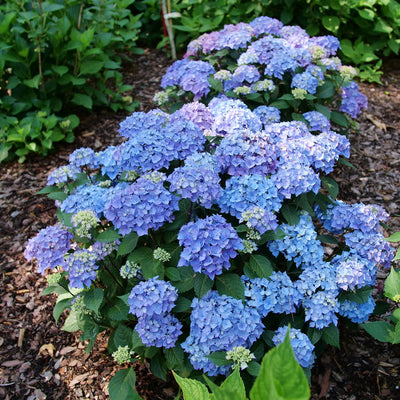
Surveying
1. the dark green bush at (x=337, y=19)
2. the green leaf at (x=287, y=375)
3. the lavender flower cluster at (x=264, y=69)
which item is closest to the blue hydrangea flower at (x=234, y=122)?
the lavender flower cluster at (x=264, y=69)

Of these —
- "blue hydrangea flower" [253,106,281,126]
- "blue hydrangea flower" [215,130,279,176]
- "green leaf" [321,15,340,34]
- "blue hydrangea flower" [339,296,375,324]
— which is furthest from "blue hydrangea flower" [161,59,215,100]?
"green leaf" [321,15,340,34]

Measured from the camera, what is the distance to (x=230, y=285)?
2.09 m

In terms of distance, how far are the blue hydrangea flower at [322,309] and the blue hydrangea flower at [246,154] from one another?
72cm

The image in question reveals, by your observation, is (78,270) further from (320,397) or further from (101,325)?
(320,397)

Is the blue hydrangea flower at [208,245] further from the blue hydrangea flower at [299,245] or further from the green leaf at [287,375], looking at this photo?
the green leaf at [287,375]

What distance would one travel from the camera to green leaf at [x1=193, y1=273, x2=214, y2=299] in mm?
2045

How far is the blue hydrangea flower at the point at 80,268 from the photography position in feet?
6.81

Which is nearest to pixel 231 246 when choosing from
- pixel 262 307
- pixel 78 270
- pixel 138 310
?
pixel 262 307

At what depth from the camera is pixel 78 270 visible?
81.5 inches

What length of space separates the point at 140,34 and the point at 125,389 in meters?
5.07

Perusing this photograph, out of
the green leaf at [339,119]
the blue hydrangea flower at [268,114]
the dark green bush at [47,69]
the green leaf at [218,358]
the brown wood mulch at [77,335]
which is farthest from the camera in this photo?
the dark green bush at [47,69]

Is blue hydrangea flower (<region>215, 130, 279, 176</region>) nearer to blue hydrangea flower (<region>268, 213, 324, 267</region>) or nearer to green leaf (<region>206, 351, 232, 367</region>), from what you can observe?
blue hydrangea flower (<region>268, 213, 324, 267</region>)

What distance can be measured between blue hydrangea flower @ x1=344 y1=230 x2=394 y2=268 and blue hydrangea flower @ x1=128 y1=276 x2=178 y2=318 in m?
1.05

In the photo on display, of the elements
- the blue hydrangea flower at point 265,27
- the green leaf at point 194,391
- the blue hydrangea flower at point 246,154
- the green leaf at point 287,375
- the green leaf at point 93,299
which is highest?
the green leaf at point 287,375
